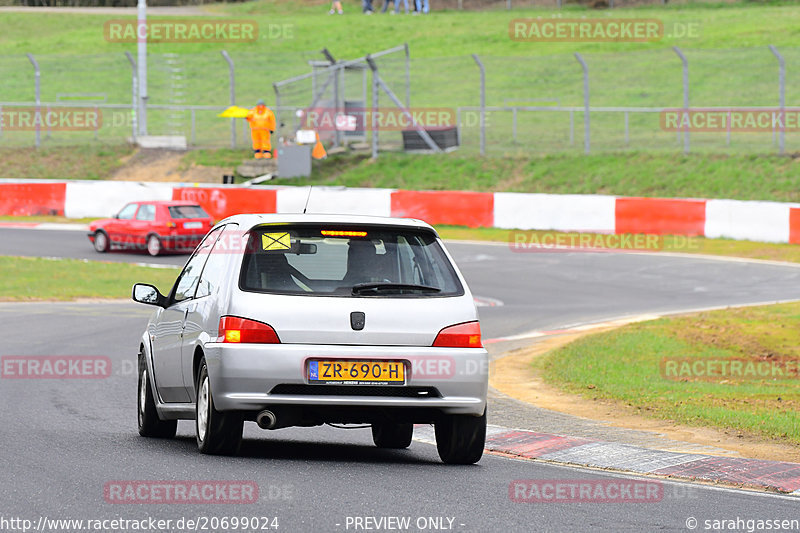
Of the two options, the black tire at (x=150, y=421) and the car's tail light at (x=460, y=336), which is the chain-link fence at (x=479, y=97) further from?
the car's tail light at (x=460, y=336)

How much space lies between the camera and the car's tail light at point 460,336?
816 centimetres

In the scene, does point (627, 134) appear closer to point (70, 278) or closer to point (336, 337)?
point (70, 278)

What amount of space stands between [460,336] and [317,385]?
90 cm

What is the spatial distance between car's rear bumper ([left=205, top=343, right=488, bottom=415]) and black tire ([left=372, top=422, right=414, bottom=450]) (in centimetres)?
149

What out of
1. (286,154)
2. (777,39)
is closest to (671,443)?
(286,154)

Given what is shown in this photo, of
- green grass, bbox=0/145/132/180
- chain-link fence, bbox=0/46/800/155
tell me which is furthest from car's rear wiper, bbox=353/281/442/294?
green grass, bbox=0/145/132/180

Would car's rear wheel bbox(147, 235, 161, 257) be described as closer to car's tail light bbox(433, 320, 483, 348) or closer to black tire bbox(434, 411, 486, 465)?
black tire bbox(434, 411, 486, 465)

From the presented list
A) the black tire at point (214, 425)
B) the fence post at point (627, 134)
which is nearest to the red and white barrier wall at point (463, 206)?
the fence post at point (627, 134)

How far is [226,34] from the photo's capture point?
200 feet

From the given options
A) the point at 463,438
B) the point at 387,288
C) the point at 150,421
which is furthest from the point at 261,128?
the point at 387,288

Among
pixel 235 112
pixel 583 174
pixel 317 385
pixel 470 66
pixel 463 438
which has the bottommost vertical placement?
pixel 463 438

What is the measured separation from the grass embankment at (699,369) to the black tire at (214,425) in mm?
4334

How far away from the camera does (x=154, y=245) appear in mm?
28203

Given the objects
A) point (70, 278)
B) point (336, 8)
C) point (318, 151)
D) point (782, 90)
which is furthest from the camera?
point (336, 8)
